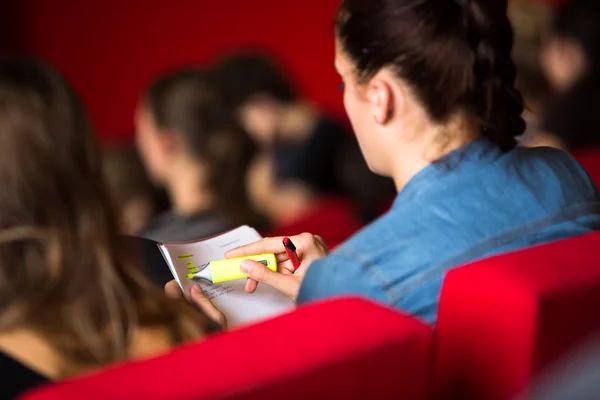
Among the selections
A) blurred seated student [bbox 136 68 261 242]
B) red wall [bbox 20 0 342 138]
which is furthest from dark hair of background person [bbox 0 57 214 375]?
red wall [bbox 20 0 342 138]

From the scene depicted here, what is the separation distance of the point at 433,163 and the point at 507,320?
1.20 feet

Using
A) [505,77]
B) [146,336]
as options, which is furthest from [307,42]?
[146,336]

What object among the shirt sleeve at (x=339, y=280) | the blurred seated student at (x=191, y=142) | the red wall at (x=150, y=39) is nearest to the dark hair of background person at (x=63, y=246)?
the shirt sleeve at (x=339, y=280)

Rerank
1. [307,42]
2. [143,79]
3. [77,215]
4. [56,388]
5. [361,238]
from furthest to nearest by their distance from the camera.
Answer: [143,79] → [307,42] → [361,238] → [77,215] → [56,388]

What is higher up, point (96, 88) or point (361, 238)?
point (361, 238)

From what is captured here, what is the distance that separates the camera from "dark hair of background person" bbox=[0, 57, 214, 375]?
0.92m

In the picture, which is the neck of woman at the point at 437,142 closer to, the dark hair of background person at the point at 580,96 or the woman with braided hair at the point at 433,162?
the woman with braided hair at the point at 433,162

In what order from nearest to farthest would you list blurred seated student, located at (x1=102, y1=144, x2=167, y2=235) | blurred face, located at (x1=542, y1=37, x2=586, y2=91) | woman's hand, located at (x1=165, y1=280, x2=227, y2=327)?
woman's hand, located at (x1=165, y1=280, x2=227, y2=327)
blurred face, located at (x1=542, y1=37, x2=586, y2=91)
blurred seated student, located at (x1=102, y1=144, x2=167, y2=235)

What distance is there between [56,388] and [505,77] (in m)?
0.77

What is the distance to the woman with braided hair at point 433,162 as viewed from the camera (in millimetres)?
1099

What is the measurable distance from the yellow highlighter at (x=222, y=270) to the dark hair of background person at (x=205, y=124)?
Result: 120 centimetres

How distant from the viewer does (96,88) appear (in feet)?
18.9

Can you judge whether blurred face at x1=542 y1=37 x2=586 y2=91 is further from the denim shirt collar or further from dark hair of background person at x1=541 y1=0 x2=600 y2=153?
the denim shirt collar

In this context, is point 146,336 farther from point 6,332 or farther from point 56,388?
point 56,388
